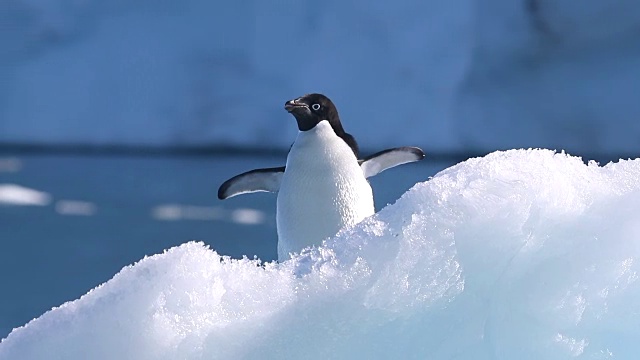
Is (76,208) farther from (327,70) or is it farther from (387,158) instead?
(387,158)

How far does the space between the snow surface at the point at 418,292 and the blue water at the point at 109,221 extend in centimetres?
290

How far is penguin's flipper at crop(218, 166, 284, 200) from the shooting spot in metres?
3.89

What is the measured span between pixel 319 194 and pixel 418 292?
221 centimetres

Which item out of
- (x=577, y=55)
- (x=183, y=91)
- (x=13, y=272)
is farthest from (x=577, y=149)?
(x=13, y=272)

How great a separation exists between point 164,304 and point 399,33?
8.43 meters

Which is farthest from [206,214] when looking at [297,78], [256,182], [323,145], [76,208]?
[323,145]

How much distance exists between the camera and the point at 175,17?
955 cm

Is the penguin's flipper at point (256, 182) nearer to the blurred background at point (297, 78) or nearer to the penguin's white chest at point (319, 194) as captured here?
the penguin's white chest at point (319, 194)

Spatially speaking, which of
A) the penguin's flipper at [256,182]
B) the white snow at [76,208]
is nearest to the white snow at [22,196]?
the white snow at [76,208]

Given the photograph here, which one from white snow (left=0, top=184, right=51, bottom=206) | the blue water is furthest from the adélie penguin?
white snow (left=0, top=184, right=51, bottom=206)

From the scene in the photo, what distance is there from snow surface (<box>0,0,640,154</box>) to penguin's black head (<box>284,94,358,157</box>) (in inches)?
222

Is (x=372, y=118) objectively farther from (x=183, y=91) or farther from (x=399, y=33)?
(x=183, y=91)

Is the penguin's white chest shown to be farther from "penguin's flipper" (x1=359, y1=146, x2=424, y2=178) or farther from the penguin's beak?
"penguin's flipper" (x1=359, y1=146, x2=424, y2=178)

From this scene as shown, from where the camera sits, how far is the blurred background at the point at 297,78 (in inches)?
360
